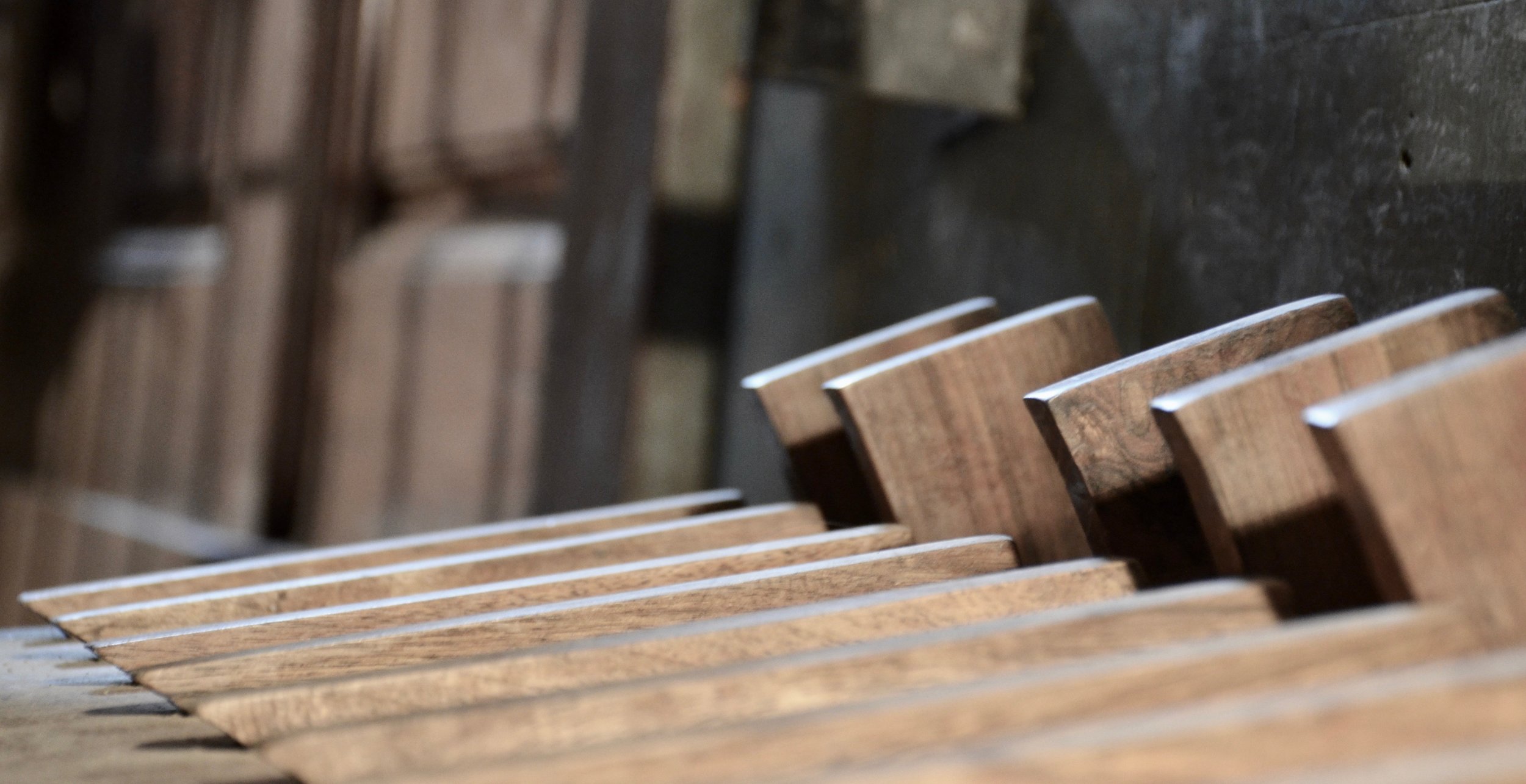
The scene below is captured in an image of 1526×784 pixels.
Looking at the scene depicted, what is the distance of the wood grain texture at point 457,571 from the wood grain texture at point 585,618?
164 millimetres

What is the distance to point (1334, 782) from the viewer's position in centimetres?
30

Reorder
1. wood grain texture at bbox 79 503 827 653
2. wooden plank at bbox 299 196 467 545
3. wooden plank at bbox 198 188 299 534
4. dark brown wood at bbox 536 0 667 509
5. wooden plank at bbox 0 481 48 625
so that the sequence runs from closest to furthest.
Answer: wood grain texture at bbox 79 503 827 653, dark brown wood at bbox 536 0 667 509, wooden plank at bbox 299 196 467 545, wooden plank at bbox 198 188 299 534, wooden plank at bbox 0 481 48 625

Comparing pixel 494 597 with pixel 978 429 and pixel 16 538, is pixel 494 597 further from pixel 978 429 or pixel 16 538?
pixel 16 538

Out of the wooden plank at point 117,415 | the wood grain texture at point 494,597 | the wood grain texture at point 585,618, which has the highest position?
the wood grain texture at point 585,618

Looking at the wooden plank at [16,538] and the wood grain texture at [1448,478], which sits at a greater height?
the wood grain texture at [1448,478]

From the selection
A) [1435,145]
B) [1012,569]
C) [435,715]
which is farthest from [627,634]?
[1435,145]

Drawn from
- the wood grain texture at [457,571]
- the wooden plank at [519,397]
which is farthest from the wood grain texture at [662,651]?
the wooden plank at [519,397]

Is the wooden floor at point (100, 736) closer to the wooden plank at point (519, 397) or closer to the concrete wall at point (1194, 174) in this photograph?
the concrete wall at point (1194, 174)

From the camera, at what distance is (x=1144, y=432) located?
59 centimetres

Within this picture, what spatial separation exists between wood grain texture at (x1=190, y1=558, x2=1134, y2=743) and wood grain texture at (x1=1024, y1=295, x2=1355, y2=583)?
0.10 feet

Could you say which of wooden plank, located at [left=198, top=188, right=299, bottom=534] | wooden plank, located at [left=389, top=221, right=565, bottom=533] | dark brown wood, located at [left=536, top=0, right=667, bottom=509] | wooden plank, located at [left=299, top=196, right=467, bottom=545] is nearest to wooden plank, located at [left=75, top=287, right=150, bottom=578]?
wooden plank, located at [left=198, top=188, right=299, bottom=534]

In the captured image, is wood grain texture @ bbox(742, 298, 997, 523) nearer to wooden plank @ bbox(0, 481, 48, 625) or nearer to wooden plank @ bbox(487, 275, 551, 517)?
wooden plank @ bbox(487, 275, 551, 517)

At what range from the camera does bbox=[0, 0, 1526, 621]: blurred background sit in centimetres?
91

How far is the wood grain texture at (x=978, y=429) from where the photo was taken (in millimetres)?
741
